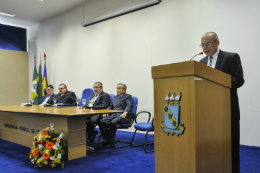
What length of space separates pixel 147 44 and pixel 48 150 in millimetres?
3475

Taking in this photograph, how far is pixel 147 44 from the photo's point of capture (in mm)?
5309

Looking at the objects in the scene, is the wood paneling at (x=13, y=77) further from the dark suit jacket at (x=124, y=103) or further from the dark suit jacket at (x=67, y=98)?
the dark suit jacket at (x=124, y=103)

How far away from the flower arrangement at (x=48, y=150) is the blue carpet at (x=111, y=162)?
0.09 metres

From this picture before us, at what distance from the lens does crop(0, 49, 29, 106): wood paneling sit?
8.48 metres

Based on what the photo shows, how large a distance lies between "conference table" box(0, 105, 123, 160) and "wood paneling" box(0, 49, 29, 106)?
13.9 ft

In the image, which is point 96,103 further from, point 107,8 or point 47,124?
point 107,8

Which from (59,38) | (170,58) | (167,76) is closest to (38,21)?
(59,38)

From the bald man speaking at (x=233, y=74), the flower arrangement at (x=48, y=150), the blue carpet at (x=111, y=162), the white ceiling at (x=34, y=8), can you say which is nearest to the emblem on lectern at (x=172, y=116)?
the bald man speaking at (x=233, y=74)

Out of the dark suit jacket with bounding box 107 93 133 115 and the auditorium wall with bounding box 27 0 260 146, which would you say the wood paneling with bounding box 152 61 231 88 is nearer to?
the dark suit jacket with bounding box 107 93 133 115

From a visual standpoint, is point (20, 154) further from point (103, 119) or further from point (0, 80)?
point (0, 80)

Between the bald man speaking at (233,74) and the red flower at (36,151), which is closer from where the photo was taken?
the bald man speaking at (233,74)

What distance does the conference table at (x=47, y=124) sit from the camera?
10.0 ft

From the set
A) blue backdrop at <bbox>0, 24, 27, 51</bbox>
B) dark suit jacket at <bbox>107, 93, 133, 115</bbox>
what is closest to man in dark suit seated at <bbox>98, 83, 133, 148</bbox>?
dark suit jacket at <bbox>107, 93, 133, 115</bbox>

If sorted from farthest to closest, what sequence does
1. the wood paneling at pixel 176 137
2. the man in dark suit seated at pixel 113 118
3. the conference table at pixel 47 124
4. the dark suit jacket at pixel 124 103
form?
the dark suit jacket at pixel 124 103
the man in dark suit seated at pixel 113 118
the conference table at pixel 47 124
the wood paneling at pixel 176 137
